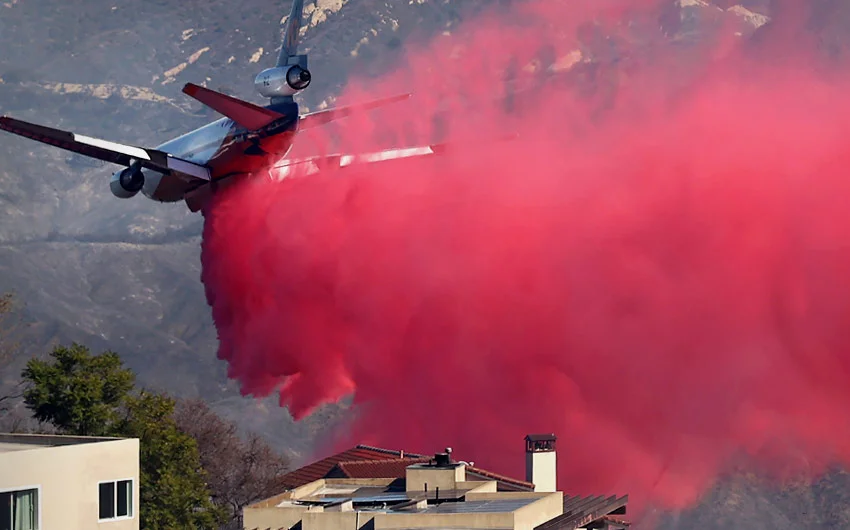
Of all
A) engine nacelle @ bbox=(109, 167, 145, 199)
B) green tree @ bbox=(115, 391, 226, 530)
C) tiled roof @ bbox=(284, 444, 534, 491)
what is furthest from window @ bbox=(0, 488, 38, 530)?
engine nacelle @ bbox=(109, 167, 145, 199)

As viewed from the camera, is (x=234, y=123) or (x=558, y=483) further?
(x=558, y=483)

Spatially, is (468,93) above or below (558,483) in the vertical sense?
above

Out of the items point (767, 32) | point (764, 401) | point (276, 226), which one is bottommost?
point (764, 401)

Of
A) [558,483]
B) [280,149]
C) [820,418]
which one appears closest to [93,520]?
[280,149]

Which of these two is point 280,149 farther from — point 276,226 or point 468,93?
point 468,93

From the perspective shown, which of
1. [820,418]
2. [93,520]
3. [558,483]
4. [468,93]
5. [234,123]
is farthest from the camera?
[468,93]

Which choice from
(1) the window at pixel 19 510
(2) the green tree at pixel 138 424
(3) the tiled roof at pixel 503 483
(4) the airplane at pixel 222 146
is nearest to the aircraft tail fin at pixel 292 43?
(4) the airplane at pixel 222 146

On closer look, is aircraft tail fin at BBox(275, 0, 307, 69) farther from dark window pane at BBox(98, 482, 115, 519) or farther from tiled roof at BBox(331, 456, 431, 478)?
dark window pane at BBox(98, 482, 115, 519)
